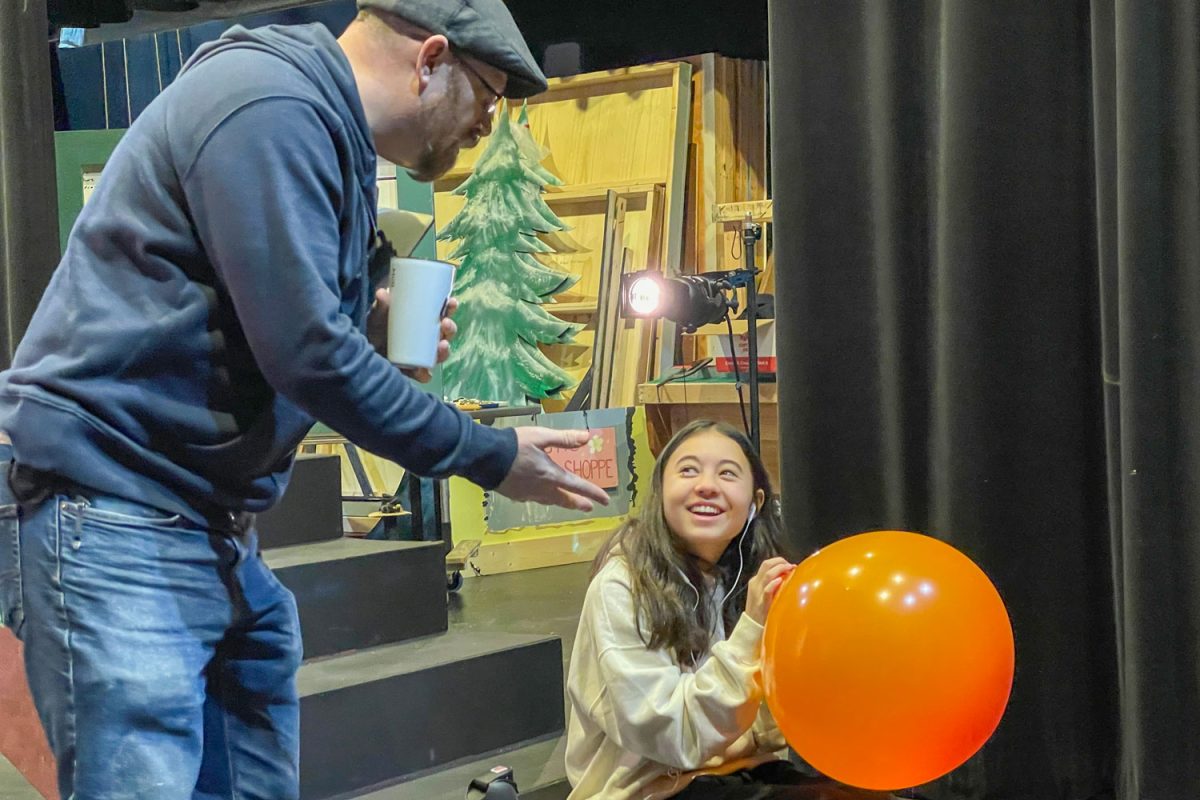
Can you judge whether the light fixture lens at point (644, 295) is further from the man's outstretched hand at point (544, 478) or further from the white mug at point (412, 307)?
the man's outstretched hand at point (544, 478)

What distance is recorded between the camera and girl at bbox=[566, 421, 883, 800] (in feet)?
6.06

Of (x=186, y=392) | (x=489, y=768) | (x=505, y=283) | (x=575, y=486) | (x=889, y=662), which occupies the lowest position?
(x=489, y=768)

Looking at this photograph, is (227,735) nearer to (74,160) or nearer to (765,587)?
(765,587)

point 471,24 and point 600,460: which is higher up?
point 471,24

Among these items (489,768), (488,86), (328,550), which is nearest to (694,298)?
(328,550)

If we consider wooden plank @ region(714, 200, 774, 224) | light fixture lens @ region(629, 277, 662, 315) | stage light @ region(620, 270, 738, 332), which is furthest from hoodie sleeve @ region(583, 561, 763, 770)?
wooden plank @ region(714, 200, 774, 224)

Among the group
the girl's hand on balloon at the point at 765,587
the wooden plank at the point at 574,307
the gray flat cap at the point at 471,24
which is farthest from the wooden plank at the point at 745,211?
the gray flat cap at the point at 471,24

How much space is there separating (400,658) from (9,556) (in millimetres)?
1639

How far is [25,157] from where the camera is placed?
3.74 m

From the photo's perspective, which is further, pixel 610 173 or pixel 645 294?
pixel 610 173

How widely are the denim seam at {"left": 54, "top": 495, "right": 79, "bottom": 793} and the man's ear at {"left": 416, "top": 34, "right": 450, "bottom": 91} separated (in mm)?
517

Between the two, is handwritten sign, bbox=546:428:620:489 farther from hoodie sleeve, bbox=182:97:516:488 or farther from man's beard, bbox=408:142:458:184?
hoodie sleeve, bbox=182:97:516:488

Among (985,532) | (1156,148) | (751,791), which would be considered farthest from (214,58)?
(985,532)

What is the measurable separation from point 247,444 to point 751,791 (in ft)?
3.44
